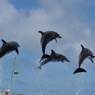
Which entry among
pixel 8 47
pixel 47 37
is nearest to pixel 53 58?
pixel 47 37

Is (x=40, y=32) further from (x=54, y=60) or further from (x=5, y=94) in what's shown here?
(x=5, y=94)

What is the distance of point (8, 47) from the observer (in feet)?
72.5

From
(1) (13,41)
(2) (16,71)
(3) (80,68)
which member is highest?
(2) (16,71)

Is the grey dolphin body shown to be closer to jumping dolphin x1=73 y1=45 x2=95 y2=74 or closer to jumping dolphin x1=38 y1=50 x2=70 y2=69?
jumping dolphin x1=38 y1=50 x2=70 y2=69

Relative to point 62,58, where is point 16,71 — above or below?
above

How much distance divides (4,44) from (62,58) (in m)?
4.57

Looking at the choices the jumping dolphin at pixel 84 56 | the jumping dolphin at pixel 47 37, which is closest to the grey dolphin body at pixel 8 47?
the jumping dolphin at pixel 47 37

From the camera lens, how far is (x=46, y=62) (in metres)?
23.8

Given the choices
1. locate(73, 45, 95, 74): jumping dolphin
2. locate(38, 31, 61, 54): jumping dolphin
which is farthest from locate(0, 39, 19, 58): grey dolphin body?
locate(73, 45, 95, 74): jumping dolphin

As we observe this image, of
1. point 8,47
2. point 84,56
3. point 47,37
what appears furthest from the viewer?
point 84,56

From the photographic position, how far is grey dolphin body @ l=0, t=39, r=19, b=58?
70.9 ft

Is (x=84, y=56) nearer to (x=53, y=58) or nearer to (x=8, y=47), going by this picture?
(x=53, y=58)

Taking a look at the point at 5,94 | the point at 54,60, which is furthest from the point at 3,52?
the point at 5,94

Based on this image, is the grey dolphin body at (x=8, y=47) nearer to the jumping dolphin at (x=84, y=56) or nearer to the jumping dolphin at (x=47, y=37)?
the jumping dolphin at (x=47, y=37)
